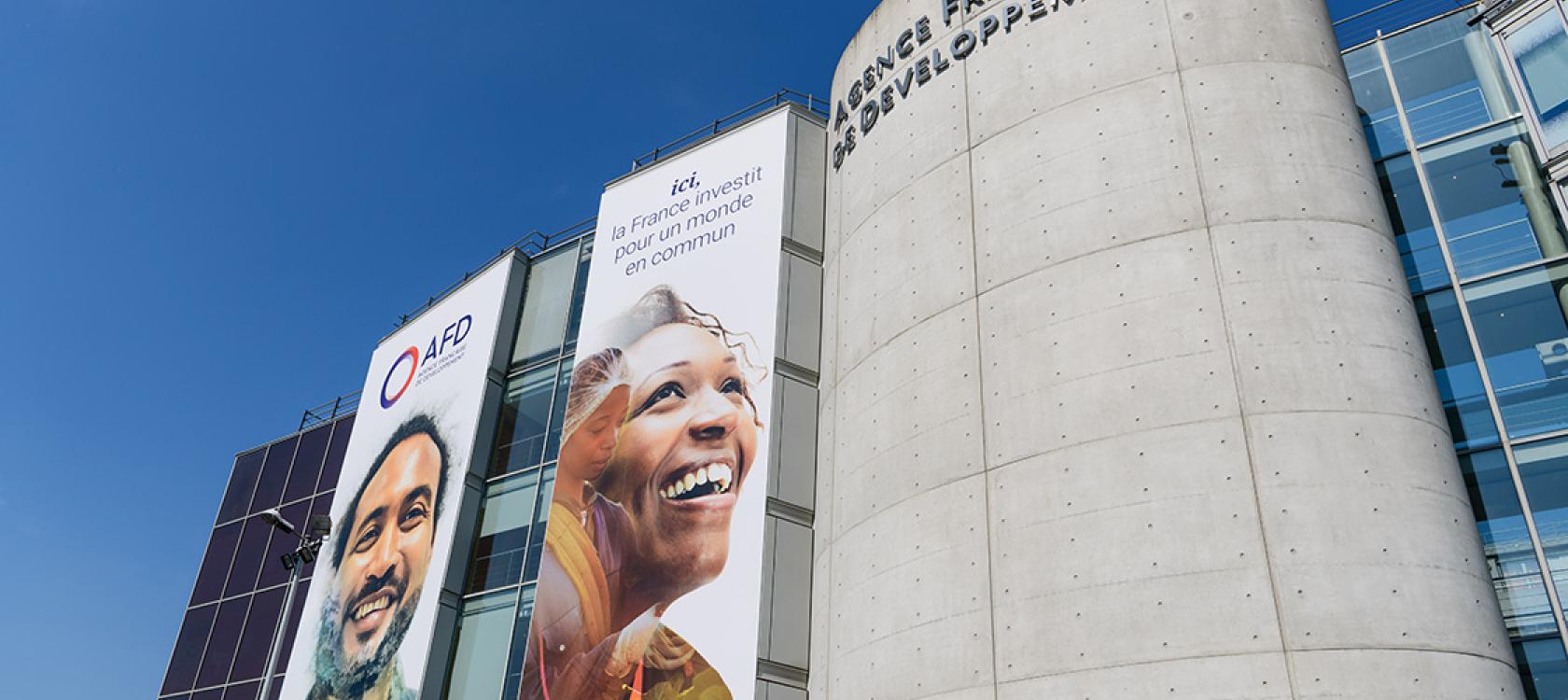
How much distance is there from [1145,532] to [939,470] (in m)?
4.00

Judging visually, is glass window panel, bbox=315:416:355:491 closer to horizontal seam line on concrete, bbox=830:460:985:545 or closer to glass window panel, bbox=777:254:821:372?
glass window panel, bbox=777:254:821:372

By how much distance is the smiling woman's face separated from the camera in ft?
77.7

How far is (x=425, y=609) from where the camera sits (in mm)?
28672

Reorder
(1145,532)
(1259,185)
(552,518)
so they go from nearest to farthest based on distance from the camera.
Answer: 1. (1145,532)
2. (1259,185)
3. (552,518)

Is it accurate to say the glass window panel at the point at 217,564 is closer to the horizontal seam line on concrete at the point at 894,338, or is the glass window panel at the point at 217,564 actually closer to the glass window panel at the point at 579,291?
the glass window panel at the point at 579,291

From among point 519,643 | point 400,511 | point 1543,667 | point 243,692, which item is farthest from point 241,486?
point 1543,667

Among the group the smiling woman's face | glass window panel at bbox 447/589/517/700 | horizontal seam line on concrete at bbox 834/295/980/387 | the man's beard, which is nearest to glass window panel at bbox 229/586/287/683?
the man's beard

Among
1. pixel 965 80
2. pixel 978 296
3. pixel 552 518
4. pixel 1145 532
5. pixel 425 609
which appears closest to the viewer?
pixel 1145 532

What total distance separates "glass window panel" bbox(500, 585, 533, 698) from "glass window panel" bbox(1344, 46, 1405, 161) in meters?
20.0

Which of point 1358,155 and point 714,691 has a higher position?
point 1358,155

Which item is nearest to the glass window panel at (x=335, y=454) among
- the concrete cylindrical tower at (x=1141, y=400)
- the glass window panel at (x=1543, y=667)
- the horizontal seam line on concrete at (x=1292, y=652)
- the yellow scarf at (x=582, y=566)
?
the yellow scarf at (x=582, y=566)

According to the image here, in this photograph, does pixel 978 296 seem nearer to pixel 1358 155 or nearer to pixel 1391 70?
pixel 1358 155

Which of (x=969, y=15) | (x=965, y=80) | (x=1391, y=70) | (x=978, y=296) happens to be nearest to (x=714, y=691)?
(x=978, y=296)

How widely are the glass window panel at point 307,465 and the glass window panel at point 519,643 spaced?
49.2 feet
